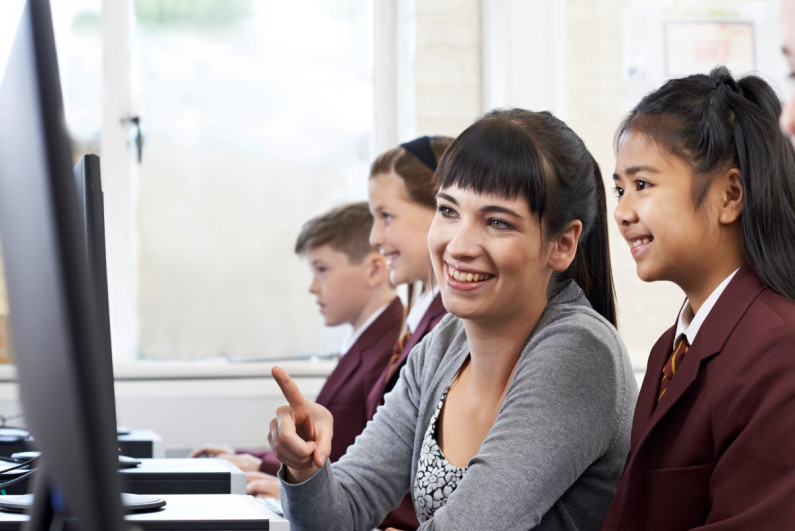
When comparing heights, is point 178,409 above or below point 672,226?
below

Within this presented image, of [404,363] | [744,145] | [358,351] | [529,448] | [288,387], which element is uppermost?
[744,145]

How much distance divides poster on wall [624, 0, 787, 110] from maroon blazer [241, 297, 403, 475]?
1.24 m

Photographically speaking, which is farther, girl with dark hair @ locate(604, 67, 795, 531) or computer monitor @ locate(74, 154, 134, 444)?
girl with dark hair @ locate(604, 67, 795, 531)

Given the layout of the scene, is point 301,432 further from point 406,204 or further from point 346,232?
point 346,232

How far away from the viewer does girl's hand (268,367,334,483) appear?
4.12 ft

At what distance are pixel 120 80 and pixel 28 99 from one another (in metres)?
3.00

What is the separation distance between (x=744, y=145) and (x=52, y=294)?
1079 mm

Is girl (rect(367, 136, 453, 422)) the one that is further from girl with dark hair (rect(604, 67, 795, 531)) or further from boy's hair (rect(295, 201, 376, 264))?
girl with dark hair (rect(604, 67, 795, 531))

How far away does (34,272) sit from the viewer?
20.6 inches

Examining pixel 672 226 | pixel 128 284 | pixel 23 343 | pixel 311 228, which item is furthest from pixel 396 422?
pixel 128 284

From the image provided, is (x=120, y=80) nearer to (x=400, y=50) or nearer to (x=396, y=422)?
(x=400, y=50)

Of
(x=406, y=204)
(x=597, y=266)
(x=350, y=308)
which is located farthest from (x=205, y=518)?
(x=350, y=308)

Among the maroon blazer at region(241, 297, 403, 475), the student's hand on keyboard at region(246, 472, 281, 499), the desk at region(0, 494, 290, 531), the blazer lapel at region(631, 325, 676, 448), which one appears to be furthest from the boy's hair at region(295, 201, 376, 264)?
the desk at region(0, 494, 290, 531)

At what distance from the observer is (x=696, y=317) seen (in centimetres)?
135
